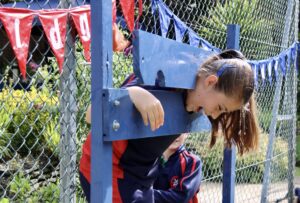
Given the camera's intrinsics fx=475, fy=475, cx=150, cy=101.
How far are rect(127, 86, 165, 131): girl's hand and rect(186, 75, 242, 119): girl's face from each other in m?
0.33

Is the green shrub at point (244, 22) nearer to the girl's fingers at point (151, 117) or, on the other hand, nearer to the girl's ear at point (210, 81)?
the girl's ear at point (210, 81)

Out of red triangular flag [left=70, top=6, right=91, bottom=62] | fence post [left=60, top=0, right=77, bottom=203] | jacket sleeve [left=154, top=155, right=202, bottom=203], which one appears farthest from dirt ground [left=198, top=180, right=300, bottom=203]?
red triangular flag [left=70, top=6, right=91, bottom=62]

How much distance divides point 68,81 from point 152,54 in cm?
91

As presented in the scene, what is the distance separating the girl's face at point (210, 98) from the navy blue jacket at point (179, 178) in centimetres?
66

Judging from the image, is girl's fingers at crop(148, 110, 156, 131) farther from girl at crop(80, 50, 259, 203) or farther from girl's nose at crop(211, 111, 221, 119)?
girl's nose at crop(211, 111, 221, 119)

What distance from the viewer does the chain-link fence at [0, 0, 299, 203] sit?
362 cm

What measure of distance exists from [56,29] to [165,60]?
0.72 m

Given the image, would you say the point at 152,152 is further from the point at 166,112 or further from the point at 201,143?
the point at 201,143

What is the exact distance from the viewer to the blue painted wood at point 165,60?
→ 1504mm

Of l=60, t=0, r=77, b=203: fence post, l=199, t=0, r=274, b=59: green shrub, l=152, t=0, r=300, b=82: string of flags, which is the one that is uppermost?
l=199, t=0, r=274, b=59: green shrub

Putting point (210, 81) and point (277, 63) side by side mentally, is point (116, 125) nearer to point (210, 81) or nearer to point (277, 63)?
point (210, 81)

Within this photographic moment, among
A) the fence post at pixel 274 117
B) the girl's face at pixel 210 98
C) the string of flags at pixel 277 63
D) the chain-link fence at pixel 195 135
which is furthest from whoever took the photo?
the fence post at pixel 274 117

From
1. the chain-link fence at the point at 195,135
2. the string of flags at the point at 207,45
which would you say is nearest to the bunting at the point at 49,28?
the string of flags at the point at 207,45

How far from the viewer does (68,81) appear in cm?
238
